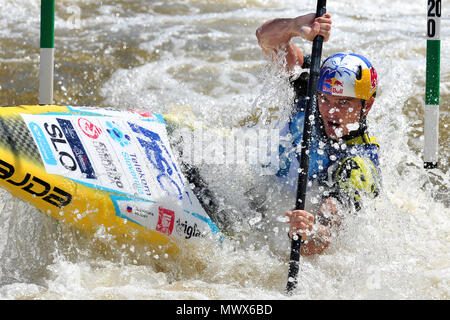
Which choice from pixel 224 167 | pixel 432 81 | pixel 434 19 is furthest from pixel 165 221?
pixel 434 19

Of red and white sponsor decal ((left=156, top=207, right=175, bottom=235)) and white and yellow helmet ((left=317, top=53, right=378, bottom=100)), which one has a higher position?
white and yellow helmet ((left=317, top=53, right=378, bottom=100))

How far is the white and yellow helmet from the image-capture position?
318 cm

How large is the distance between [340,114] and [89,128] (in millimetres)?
1219

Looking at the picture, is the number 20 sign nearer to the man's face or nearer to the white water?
the white water

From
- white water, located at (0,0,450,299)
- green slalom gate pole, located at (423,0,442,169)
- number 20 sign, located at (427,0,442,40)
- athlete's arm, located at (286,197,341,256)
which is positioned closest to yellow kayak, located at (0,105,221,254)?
white water, located at (0,0,450,299)

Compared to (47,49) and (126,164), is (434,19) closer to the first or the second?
(126,164)

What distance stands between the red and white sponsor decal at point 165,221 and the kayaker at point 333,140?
1.98ft

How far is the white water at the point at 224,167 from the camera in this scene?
9.83 feet

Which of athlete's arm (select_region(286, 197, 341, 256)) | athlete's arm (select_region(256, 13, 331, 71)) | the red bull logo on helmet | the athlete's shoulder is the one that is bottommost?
athlete's arm (select_region(286, 197, 341, 256))

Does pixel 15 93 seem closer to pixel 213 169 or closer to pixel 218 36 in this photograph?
pixel 218 36

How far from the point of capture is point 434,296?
2.90 metres

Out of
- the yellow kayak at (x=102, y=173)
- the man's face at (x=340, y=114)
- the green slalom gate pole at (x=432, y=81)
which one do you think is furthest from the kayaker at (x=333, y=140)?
the green slalom gate pole at (x=432, y=81)

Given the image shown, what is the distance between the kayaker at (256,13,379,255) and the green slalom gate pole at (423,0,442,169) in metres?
0.89

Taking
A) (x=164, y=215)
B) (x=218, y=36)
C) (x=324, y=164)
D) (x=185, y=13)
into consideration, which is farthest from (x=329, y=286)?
(x=185, y=13)
